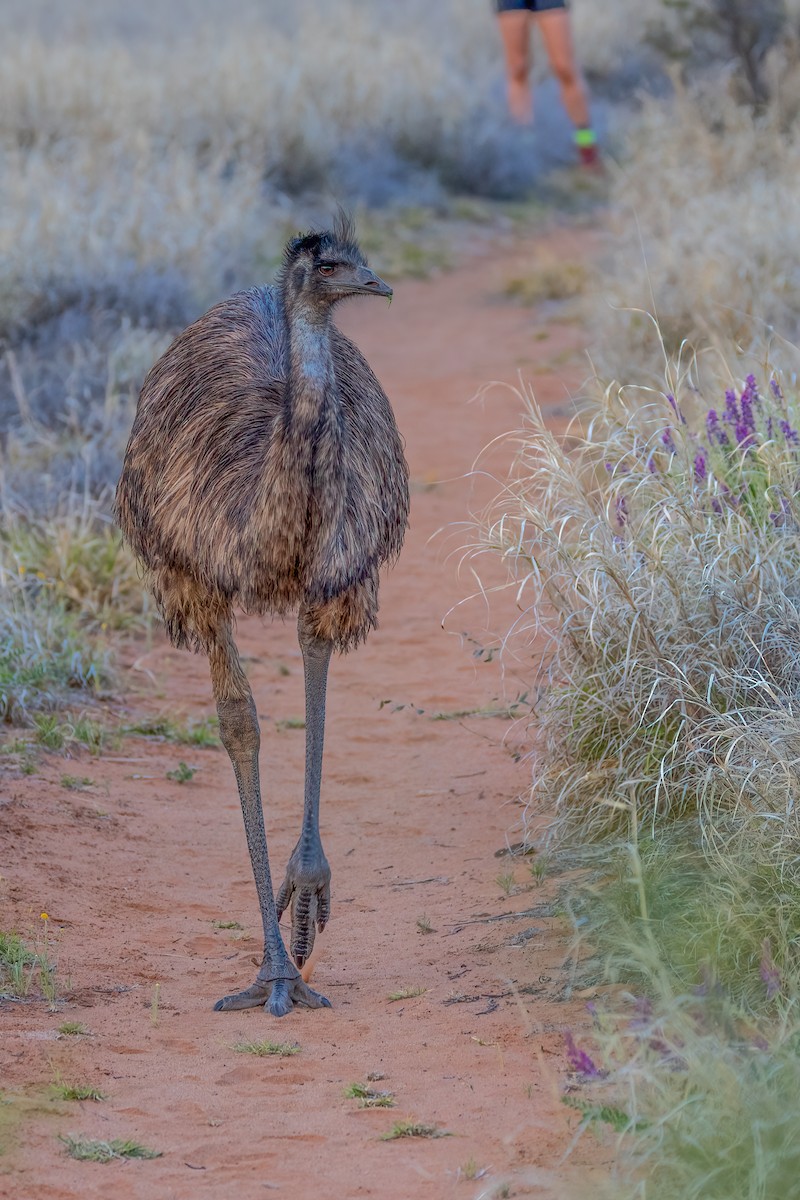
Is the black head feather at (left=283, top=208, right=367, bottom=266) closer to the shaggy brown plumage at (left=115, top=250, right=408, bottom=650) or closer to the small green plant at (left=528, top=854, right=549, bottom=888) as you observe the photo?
→ the shaggy brown plumage at (left=115, top=250, right=408, bottom=650)

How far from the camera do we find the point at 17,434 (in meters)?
7.95

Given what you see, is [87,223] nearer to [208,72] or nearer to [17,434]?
[17,434]

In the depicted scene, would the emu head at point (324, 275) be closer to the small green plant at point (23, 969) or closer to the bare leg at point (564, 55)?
the small green plant at point (23, 969)

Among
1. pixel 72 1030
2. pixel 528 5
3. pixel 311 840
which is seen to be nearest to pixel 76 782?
pixel 311 840

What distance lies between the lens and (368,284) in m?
3.87

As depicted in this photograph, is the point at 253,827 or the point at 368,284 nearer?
the point at 368,284

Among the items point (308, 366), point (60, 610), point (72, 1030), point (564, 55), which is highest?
point (564, 55)

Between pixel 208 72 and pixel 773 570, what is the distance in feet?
39.0

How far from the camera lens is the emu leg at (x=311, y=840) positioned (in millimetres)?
4117

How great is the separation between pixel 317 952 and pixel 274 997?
34cm

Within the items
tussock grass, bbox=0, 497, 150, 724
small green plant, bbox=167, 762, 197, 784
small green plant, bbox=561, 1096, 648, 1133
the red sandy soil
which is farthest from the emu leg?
tussock grass, bbox=0, 497, 150, 724

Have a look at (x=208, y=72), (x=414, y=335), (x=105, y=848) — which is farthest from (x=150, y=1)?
(x=105, y=848)

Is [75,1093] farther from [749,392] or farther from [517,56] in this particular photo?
[517,56]

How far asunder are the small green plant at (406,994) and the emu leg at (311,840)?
27cm
